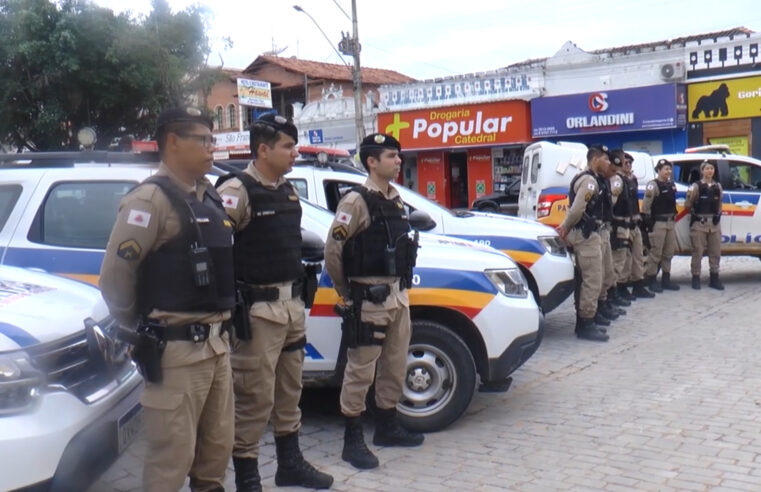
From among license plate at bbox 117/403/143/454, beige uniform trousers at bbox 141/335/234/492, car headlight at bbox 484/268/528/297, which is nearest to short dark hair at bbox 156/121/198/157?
beige uniform trousers at bbox 141/335/234/492

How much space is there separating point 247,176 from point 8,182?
2.07 m

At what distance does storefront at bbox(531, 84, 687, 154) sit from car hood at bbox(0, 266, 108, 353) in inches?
840

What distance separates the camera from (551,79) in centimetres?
2606

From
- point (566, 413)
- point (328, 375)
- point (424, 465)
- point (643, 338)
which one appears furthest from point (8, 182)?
point (643, 338)

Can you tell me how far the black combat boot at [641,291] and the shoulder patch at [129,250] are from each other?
9.18m

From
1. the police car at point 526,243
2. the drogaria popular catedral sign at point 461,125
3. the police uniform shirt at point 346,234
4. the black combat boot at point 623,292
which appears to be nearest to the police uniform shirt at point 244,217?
the police uniform shirt at point 346,234

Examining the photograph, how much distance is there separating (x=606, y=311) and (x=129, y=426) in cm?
688

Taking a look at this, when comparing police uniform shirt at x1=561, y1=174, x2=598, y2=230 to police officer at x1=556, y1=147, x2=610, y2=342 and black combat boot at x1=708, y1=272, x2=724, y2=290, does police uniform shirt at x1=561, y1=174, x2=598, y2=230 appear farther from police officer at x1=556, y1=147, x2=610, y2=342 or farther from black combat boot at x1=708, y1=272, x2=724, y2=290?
black combat boot at x1=708, y1=272, x2=724, y2=290

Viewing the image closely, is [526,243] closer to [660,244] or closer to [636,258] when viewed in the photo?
[636,258]

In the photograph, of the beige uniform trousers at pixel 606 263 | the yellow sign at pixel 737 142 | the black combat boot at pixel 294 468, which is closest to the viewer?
the black combat boot at pixel 294 468

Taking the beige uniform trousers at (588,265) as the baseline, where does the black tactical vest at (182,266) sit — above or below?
above

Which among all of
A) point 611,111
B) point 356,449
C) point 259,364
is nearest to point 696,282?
point 356,449

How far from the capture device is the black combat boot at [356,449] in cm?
497

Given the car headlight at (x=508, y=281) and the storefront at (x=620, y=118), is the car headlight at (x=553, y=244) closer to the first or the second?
the car headlight at (x=508, y=281)
